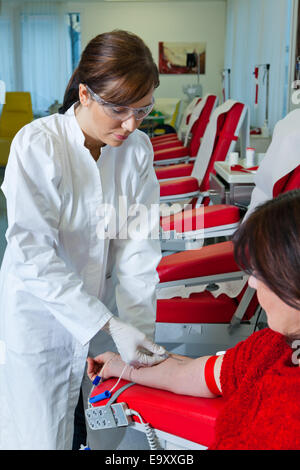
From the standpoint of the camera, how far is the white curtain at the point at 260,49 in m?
4.38

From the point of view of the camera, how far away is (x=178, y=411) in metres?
1.06

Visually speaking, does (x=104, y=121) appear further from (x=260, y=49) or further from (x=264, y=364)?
(x=260, y=49)

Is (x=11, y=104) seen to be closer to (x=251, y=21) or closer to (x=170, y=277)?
(x=170, y=277)

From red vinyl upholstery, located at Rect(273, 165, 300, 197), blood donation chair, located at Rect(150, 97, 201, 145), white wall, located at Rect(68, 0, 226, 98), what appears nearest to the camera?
red vinyl upholstery, located at Rect(273, 165, 300, 197)

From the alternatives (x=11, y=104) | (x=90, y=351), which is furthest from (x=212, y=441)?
(x=11, y=104)

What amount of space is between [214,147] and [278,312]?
288cm

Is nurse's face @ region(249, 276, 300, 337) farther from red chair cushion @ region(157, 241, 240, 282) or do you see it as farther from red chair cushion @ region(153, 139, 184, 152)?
red chair cushion @ region(153, 139, 184, 152)


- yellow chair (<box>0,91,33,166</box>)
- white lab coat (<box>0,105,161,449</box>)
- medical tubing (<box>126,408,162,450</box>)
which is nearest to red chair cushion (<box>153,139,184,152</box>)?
yellow chair (<box>0,91,33,166</box>)

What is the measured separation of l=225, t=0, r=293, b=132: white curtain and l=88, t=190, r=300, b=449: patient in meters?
3.48

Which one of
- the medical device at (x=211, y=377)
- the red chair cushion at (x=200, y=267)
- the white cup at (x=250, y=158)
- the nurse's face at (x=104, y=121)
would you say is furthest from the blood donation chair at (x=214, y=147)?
the medical device at (x=211, y=377)

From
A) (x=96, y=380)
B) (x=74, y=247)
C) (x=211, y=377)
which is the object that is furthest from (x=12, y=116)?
(x=211, y=377)

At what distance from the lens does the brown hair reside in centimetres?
116

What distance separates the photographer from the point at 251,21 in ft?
18.3
